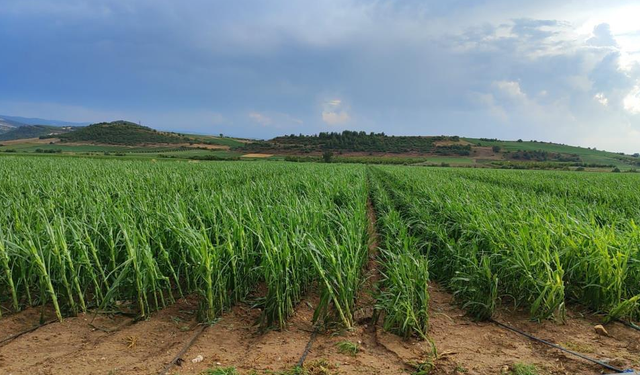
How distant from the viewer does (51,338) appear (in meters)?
2.54

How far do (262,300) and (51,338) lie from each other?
1.66 m

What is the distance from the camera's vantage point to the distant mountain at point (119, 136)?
113 meters

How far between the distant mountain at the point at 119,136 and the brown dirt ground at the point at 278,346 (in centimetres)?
11816

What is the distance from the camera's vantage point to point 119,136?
120 meters

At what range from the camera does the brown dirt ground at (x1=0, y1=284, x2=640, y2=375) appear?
88.9 inches

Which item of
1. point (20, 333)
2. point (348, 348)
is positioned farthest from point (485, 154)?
point (20, 333)

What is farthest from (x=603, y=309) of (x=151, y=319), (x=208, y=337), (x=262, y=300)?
(x=151, y=319)

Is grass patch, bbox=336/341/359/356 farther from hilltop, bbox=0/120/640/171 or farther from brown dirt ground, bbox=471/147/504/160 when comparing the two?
brown dirt ground, bbox=471/147/504/160

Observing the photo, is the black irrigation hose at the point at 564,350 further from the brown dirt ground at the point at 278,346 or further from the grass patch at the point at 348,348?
the grass patch at the point at 348,348

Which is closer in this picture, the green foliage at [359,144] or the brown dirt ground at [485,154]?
the brown dirt ground at [485,154]

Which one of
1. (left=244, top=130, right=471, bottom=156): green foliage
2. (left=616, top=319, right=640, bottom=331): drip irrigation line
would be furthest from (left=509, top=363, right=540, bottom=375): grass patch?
(left=244, top=130, right=471, bottom=156): green foliage

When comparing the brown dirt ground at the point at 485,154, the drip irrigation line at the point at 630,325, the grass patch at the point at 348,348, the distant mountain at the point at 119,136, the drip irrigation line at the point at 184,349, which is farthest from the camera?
the distant mountain at the point at 119,136

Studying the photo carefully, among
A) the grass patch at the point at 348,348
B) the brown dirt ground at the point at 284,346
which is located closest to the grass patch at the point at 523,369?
the brown dirt ground at the point at 284,346

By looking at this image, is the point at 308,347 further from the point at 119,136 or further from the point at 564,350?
the point at 119,136
